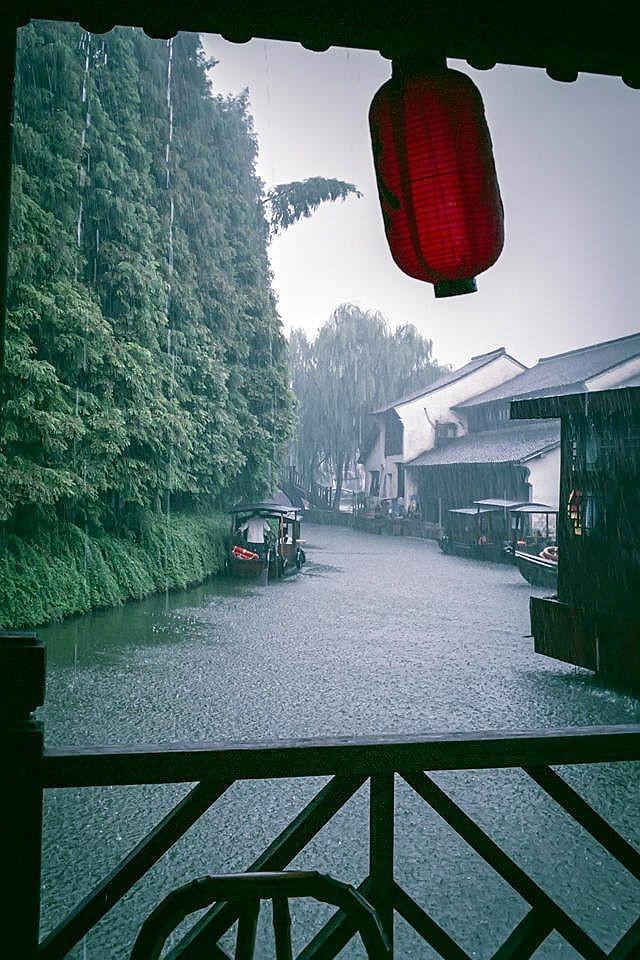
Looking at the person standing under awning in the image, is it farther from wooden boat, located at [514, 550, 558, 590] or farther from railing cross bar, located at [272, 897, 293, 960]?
railing cross bar, located at [272, 897, 293, 960]

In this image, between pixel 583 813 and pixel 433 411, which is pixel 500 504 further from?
pixel 583 813

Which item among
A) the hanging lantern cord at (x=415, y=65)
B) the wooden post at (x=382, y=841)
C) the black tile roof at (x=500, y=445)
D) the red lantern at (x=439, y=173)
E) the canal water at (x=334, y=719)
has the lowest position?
the canal water at (x=334, y=719)

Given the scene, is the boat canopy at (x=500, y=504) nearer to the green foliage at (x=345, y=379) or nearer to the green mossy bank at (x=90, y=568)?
the green mossy bank at (x=90, y=568)

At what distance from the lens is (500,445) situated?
953 inches

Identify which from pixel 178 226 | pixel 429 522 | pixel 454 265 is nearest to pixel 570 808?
pixel 454 265

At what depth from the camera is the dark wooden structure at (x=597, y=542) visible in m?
6.86

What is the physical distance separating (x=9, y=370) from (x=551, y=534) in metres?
15.5

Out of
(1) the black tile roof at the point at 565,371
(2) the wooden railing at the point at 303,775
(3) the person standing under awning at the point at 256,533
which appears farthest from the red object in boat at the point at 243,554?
(2) the wooden railing at the point at 303,775

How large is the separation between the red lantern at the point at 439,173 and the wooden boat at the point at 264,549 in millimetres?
14906

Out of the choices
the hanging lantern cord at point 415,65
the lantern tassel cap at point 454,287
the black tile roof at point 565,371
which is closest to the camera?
the hanging lantern cord at point 415,65

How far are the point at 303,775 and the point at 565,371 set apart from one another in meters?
25.2

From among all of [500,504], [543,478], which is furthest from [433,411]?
[500,504]

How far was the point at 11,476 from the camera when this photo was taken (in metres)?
9.25

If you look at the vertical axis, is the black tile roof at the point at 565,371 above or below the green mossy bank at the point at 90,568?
above
